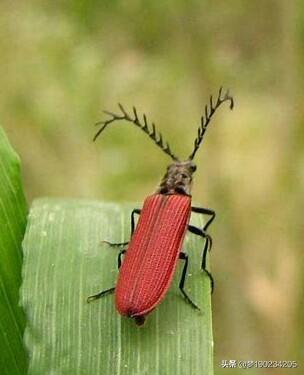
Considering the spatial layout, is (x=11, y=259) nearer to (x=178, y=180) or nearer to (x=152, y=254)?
(x=152, y=254)

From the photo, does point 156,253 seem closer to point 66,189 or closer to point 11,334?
point 11,334

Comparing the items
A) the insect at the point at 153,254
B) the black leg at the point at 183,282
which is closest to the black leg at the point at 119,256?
the insect at the point at 153,254

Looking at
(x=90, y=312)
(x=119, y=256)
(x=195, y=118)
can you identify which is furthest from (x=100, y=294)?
(x=195, y=118)

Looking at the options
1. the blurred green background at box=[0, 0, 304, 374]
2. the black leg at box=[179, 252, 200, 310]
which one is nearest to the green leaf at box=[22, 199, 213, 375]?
the black leg at box=[179, 252, 200, 310]

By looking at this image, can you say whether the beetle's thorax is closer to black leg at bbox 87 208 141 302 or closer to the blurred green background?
black leg at bbox 87 208 141 302

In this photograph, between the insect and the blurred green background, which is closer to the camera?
the insect


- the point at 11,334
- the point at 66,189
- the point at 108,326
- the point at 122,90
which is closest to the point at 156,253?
the point at 108,326
